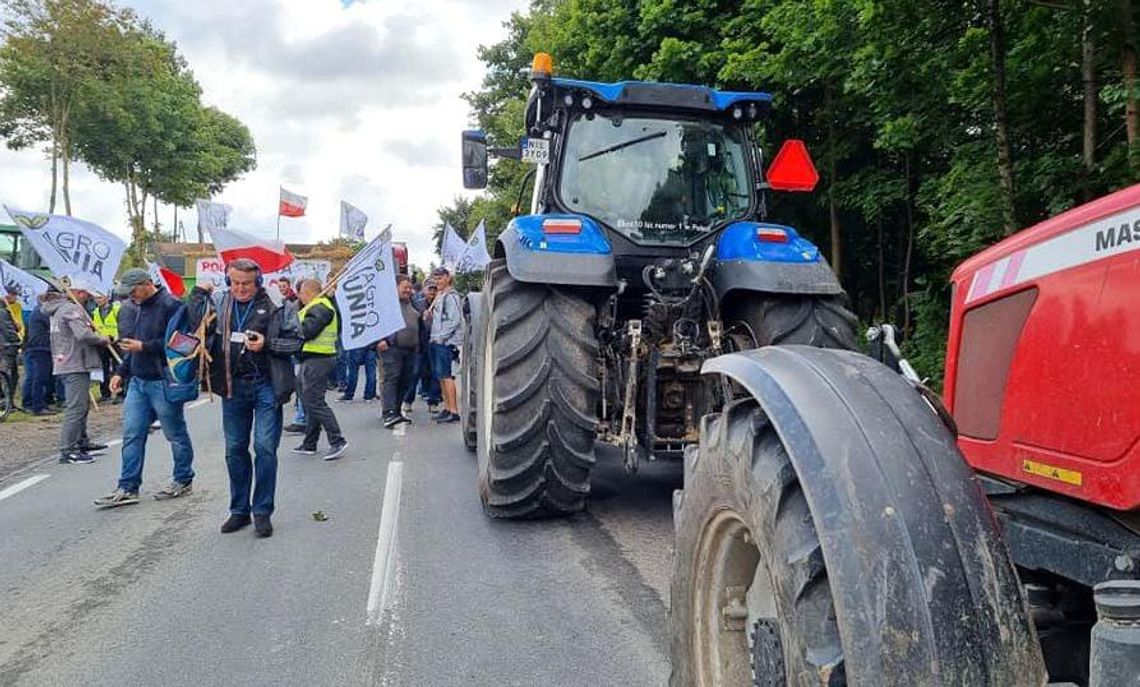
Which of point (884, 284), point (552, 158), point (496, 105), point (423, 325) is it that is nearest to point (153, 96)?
point (496, 105)

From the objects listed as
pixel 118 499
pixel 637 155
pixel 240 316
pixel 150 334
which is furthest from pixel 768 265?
pixel 118 499

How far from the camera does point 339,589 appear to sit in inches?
189

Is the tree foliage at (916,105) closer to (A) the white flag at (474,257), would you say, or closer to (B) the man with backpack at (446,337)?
(A) the white flag at (474,257)

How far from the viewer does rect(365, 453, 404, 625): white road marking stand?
4512 mm

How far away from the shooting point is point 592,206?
608 centimetres

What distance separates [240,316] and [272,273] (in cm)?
514

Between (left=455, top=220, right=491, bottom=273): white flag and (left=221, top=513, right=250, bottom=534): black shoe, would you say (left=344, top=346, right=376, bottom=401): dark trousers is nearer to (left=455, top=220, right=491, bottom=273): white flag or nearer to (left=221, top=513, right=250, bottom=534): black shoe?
(left=455, top=220, right=491, bottom=273): white flag

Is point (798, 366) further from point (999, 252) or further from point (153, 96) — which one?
point (153, 96)

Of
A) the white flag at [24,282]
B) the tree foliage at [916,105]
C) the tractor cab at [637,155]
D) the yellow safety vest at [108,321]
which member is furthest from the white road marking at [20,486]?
the tree foliage at [916,105]

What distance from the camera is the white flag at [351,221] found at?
813 inches

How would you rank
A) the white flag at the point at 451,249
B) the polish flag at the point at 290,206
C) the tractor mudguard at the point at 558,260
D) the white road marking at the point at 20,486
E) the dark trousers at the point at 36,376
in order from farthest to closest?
→ the polish flag at the point at 290,206, the white flag at the point at 451,249, the dark trousers at the point at 36,376, the white road marking at the point at 20,486, the tractor mudguard at the point at 558,260

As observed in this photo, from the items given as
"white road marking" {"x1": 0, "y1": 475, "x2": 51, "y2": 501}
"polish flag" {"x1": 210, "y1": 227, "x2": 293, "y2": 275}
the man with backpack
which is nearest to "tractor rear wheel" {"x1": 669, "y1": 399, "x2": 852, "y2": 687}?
"polish flag" {"x1": 210, "y1": 227, "x2": 293, "y2": 275}

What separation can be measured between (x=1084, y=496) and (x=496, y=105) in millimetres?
35439

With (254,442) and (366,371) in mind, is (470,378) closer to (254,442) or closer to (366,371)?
(254,442)
